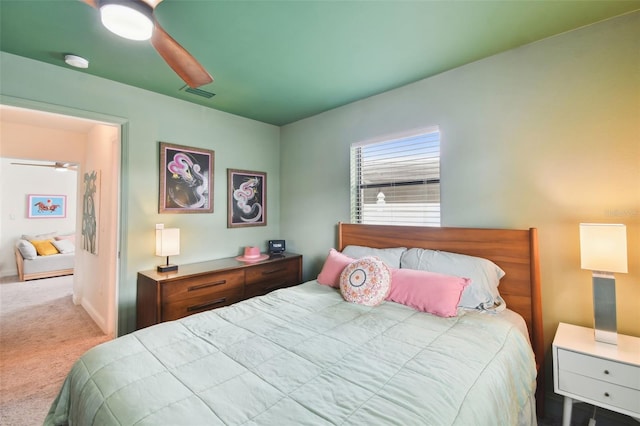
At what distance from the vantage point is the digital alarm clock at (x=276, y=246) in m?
3.54

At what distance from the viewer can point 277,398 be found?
3.28 feet

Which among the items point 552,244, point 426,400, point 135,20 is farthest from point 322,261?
point 135,20

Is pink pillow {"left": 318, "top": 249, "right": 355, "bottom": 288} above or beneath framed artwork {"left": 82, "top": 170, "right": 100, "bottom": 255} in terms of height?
beneath

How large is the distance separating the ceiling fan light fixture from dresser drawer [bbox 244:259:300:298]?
7.45 ft

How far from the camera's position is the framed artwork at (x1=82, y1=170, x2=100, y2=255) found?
3514 mm

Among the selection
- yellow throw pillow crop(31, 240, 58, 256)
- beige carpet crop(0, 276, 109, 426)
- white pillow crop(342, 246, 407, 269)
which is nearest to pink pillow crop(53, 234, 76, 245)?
yellow throw pillow crop(31, 240, 58, 256)

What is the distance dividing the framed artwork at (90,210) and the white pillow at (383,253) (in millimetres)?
3267

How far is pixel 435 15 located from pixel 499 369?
6.52 feet

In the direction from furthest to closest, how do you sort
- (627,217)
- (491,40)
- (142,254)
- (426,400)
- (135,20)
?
1. (142,254)
2. (491,40)
3. (627,217)
4. (135,20)
5. (426,400)

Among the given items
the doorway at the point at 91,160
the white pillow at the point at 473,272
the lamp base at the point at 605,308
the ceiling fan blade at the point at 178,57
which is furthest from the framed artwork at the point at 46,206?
the lamp base at the point at 605,308

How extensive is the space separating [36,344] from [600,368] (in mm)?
4745

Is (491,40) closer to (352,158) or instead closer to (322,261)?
(352,158)

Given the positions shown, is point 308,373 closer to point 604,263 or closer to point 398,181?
point 604,263

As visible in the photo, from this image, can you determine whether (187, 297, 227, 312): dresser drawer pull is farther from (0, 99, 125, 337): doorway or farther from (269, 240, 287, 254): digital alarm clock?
(269, 240, 287, 254): digital alarm clock
